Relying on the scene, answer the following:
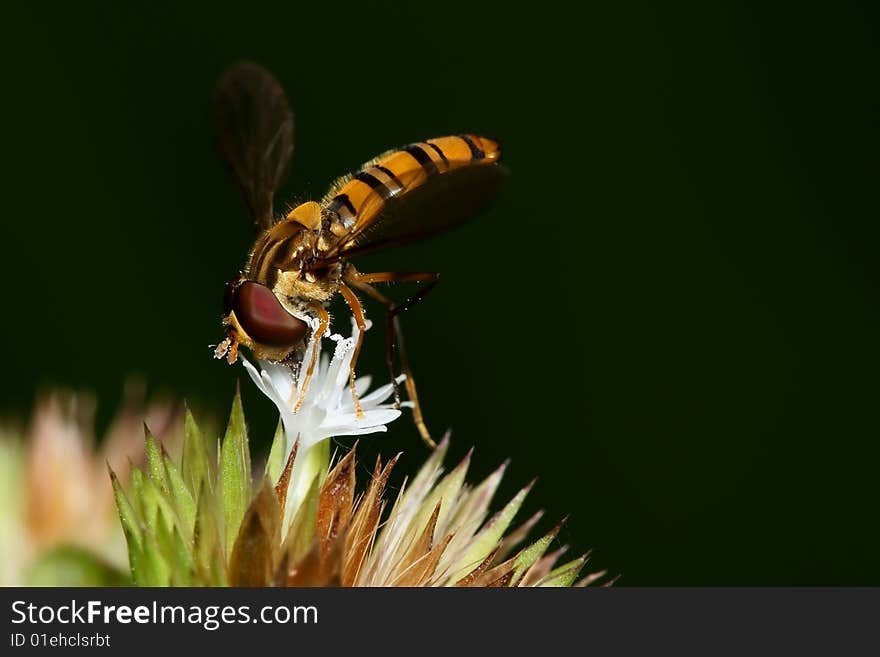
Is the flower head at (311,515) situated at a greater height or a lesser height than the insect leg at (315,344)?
lesser

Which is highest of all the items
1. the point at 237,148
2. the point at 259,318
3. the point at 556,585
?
the point at 237,148

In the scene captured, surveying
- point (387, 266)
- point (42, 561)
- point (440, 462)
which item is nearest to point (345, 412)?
point (440, 462)

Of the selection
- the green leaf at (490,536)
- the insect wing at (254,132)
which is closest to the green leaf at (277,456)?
the green leaf at (490,536)

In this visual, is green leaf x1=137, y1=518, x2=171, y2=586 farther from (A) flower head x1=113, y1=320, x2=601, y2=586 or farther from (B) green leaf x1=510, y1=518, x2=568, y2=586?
(B) green leaf x1=510, y1=518, x2=568, y2=586

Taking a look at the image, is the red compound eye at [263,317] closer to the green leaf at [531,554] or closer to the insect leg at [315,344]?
the insect leg at [315,344]

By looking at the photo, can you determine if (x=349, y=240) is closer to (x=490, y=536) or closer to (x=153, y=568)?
(x=490, y=536)

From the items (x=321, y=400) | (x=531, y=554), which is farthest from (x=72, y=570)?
(x=531, y=554)

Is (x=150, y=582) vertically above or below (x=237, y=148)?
below

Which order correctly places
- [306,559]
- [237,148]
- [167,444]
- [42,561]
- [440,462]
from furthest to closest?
[237,148]
[167,444]
[440,462]
[42,561]
[306,559]

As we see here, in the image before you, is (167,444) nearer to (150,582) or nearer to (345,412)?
(345,412)
